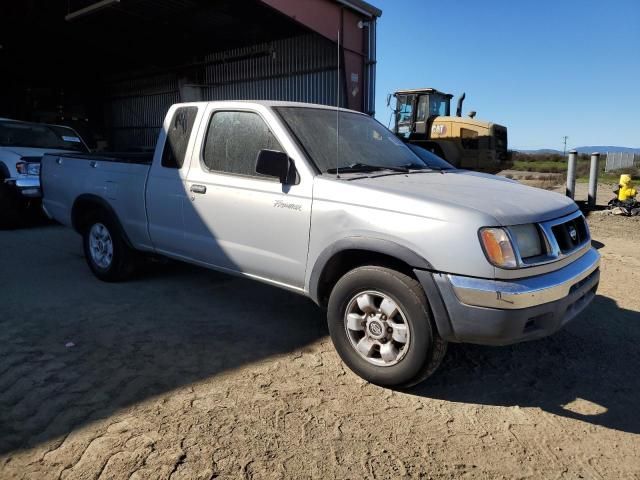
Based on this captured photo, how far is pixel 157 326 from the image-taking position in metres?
4.21

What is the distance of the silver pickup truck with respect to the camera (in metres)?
2.83

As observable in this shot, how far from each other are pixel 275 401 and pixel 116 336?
5.43ft

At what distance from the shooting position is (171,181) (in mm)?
4484

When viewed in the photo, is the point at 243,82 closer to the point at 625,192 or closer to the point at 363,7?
the point at 363,7

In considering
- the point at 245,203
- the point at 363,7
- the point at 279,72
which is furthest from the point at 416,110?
the point at 245,203

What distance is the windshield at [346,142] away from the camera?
375cm

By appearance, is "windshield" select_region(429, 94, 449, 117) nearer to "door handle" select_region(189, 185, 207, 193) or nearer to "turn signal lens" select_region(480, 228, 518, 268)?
"door handle" select_region(189, 185, 207, 193)

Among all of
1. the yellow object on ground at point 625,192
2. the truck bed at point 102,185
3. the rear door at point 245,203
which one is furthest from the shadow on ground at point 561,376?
the yellow object on ground at point 625,192

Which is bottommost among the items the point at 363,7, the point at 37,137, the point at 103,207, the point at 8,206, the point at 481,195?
the point at 8,206

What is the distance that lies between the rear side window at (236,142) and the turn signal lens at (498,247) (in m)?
1.69

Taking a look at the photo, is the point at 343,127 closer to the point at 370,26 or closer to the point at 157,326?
the point at 157,326

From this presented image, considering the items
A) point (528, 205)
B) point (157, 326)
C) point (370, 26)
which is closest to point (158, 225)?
point (157, 326)

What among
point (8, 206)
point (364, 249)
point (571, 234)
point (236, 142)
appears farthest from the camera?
point (8, 206)

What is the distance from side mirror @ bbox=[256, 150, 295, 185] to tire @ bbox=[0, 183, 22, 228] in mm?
6700
